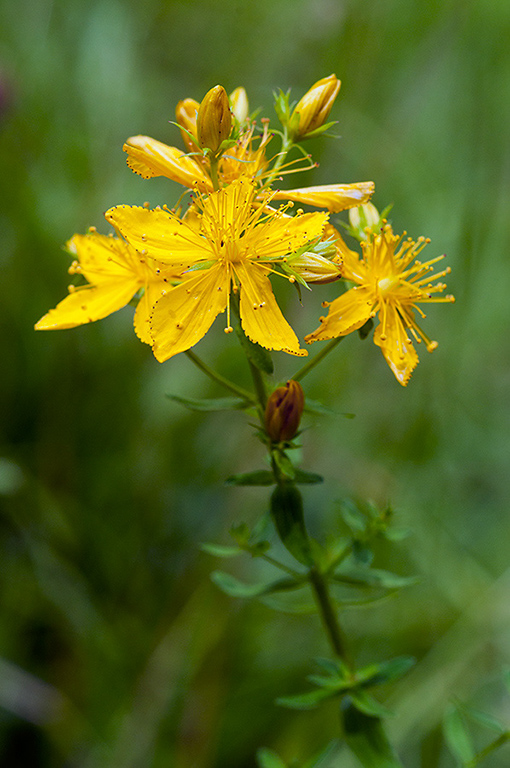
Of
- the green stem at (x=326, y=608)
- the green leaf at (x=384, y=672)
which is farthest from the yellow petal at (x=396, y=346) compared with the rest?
the green leaf at (x=384, y=672)

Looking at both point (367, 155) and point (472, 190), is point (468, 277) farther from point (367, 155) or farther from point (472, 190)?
point (367, 155)

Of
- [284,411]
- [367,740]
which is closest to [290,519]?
[284,411]

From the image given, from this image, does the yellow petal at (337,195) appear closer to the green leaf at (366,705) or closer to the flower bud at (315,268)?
the flower bud at (315,268)

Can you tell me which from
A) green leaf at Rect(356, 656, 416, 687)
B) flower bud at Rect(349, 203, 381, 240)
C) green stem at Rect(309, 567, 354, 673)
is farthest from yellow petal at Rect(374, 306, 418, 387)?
green leaf at Rect(356, 656, 416, 687)

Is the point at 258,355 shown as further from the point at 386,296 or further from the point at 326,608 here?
the point at 326,608

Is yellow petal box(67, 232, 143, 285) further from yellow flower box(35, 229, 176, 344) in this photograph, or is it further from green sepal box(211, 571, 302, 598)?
green sepal box(211, 571, 302, 598)

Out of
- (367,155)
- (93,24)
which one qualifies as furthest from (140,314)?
(93,24)
